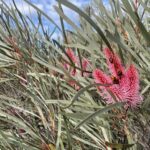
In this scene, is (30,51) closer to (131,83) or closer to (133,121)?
(133,121)

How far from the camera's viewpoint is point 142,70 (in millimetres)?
867

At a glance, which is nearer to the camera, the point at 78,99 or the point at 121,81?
the point at 121,81

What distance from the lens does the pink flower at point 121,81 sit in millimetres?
669

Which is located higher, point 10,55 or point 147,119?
point 10,55

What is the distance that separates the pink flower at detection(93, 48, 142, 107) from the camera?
0.67 metres

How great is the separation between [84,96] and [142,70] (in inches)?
6.3

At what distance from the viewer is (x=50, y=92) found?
1.19 m

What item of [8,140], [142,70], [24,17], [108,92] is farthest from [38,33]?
[108,92]

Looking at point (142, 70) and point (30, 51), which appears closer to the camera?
point (142, 70)

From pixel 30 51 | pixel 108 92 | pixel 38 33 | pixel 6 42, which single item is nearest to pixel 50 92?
pixel 30 51

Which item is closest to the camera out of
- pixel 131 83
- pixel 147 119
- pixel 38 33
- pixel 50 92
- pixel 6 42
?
pixel 131 83

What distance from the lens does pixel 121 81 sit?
0.68 metres

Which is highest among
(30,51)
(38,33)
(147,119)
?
(38,33)

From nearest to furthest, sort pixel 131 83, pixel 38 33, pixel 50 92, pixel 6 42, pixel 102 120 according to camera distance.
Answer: pixel 131 83, pixel 102 120, pixel 50 92, pixel 6 42, pixel 38 33
